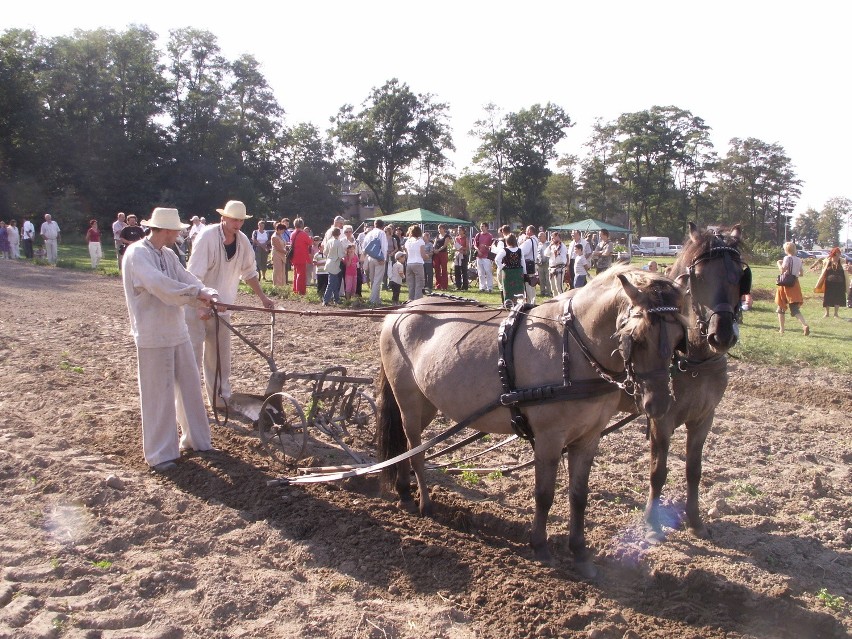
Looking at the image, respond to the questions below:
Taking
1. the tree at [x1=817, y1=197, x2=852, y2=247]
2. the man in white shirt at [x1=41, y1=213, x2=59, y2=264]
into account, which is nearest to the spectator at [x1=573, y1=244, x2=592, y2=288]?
the man in white shirt at [x1=41, y1=213, x2=59, y2=264]

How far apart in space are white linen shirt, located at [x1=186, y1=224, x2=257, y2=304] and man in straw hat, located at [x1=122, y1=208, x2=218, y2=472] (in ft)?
3.62

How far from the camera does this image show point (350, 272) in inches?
709

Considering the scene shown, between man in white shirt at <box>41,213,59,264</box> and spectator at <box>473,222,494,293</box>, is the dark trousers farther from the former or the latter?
man in white shirt at <box>41,213,59,264</box>

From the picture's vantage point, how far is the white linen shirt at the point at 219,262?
24.3 ft

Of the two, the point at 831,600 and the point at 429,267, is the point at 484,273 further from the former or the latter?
the point at 831,600

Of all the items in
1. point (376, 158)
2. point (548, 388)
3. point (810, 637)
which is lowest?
point (810, 637)

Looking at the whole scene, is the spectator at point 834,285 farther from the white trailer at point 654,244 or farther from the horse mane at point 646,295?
the white trailer at point 654,244

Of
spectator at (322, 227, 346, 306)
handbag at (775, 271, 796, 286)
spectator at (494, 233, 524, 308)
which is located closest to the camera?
handbag at (775, 271, 796, 286)

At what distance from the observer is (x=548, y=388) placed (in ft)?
14.2

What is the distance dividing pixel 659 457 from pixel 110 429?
5043mm

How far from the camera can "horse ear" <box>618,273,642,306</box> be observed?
3.98 meters

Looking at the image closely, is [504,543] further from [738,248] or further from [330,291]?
[330,291]

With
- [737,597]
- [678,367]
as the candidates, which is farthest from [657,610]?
[678,367]

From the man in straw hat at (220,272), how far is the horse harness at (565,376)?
333cm
